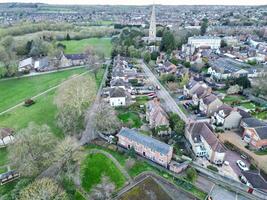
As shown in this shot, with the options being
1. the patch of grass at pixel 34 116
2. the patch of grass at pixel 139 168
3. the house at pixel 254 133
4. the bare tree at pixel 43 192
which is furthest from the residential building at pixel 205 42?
the bare tree at pixel 43 192

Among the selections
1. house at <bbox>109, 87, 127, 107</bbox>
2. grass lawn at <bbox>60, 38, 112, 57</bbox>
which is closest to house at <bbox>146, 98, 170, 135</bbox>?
house at <bbox>109, 87, 127, 107</bbox>

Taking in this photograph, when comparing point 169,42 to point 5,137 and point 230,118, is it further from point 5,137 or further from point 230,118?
point 5,137

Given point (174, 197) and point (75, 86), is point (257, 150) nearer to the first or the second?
point (174, 197)

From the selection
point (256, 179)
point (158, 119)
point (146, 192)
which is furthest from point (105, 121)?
point (256, 179)

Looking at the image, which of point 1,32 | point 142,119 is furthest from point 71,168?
point 1,32

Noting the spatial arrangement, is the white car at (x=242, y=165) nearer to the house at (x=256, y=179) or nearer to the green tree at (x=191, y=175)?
the house at (x=256, y=179)
